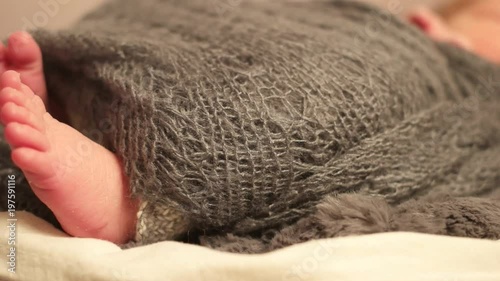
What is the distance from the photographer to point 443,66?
0.75 meters

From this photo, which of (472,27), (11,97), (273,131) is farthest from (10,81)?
(472,27)

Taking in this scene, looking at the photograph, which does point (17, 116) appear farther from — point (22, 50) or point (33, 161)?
point (22, 50)

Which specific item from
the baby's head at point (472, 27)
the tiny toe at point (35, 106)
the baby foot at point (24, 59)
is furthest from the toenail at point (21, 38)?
the baby's head at point (472, 27)

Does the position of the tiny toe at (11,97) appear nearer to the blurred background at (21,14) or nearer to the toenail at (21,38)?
the toenail at (21,38)

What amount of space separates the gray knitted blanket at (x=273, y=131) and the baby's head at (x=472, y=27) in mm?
368

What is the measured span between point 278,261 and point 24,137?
25 cm

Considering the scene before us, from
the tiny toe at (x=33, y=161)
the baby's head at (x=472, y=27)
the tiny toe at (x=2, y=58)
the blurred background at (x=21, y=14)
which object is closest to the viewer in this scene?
the tiny toe at (x=33, y=161)

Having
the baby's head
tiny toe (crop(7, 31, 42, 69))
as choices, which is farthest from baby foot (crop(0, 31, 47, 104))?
A: the baby's head

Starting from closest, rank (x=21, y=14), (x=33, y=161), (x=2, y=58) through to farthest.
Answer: (x=33, y=161), (x=2, y=58), (x=21, y=14)

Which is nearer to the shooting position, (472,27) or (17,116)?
(17,116)

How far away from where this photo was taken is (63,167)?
46 cm

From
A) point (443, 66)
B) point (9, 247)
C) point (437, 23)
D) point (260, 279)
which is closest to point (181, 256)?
point (260, 279)

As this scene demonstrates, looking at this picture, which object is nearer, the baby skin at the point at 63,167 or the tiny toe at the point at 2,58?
the baby skin at the point at 63,167

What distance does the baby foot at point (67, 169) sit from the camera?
0.45 m
